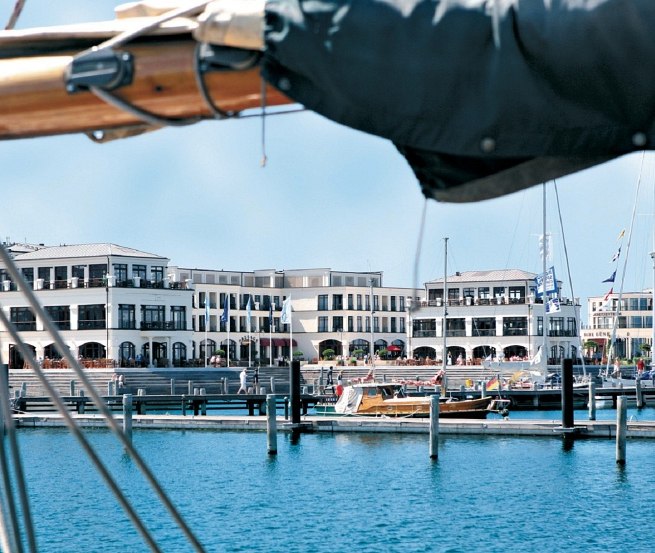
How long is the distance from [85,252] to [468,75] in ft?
283

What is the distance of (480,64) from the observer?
185 inches

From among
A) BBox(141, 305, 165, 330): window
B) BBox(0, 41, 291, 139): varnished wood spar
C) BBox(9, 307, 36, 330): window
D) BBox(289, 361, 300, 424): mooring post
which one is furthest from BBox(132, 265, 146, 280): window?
BBox(0, 41, 291, 139): varnished wood spar

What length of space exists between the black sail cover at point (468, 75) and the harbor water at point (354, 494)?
21.0 metres

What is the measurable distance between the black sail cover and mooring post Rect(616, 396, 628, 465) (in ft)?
99.2

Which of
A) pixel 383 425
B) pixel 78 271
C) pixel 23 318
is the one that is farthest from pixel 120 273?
pixel 383 425

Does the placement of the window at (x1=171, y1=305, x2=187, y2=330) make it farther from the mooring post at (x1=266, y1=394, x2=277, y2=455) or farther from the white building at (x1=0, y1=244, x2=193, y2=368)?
the mooring post at (x1=266, y1=394, x2=277, y2=455)

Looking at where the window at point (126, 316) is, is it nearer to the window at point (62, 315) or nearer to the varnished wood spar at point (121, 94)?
the window at point (62, 315)

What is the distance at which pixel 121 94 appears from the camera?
16.5ft

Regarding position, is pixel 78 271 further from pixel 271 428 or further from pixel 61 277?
pixel 271 428

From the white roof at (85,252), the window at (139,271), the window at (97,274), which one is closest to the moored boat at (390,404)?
the window at (97,274)

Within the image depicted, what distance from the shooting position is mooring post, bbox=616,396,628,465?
34188 mm

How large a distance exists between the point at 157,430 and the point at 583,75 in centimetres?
4576

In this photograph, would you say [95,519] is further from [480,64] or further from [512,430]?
[480,64]

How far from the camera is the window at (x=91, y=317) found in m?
83.9
